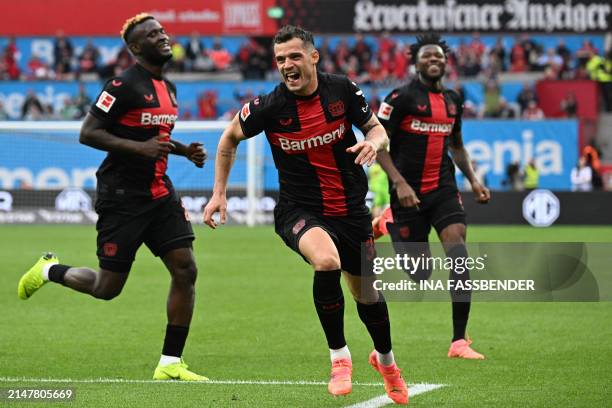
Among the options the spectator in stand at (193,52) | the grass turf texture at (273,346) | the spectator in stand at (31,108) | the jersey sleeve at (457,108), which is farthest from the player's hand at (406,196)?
the spectator in stand at (193,52)

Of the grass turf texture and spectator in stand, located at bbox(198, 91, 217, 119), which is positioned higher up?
spectator in stand, located at bbox(198, 91, 217, 119)

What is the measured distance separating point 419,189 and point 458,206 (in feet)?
1.24

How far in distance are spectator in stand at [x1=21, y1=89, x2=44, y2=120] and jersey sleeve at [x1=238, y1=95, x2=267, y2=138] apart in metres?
26.5

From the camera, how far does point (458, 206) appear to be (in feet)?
32.5

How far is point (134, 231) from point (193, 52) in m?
28.5

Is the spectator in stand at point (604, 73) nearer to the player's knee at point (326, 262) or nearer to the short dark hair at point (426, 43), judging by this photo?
the short dark hair at point (426, 43)

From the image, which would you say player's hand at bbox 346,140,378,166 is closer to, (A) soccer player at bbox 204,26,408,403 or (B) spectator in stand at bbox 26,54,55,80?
(A) soccer player at bbox 204,26,408,403

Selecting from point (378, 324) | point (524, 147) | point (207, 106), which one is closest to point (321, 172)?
point (378, 324)

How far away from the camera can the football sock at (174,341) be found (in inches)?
325

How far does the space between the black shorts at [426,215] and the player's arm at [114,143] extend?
2.65 metres

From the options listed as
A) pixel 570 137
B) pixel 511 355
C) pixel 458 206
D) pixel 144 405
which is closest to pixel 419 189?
pixel 458 206

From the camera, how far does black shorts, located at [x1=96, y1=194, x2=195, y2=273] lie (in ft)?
27.3

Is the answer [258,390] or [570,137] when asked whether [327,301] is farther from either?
[570,137]

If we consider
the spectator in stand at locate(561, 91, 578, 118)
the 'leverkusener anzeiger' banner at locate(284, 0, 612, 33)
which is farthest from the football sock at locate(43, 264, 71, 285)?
the 'leverkusener anzeiger' banner at locate(284, 0, 612, 33)
